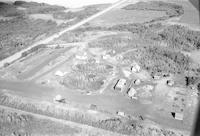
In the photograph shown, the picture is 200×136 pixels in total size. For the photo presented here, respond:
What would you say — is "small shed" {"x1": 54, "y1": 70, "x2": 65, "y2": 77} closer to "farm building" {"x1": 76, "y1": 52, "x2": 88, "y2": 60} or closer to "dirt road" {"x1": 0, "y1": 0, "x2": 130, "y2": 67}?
"farm building" {"x1": 76, "y1": 52, "x2": 88, "y2": 60}

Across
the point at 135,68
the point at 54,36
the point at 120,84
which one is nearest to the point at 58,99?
the point at 120,84

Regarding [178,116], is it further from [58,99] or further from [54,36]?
[54,36]

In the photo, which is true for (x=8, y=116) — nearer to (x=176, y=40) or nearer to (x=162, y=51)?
(x=162, y=51)

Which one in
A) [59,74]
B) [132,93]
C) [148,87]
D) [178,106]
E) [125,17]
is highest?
[125,17]

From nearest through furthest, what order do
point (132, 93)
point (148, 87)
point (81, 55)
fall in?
point (132, 93), point (148, 87), point (81, 55)

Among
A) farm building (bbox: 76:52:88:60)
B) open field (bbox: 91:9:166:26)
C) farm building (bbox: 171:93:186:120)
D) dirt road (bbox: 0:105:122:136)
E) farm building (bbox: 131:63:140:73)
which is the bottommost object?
dirt road (bbox: 0:105:122:136)

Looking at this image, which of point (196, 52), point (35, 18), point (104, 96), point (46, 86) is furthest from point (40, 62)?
point (35, 18)

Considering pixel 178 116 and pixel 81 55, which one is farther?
pixel 81 55

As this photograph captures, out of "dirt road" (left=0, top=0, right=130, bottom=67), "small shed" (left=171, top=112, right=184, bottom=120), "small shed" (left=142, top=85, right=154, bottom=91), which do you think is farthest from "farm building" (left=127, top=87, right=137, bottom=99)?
"dirt road" (left=0, top=0, right=130, bottom=67)
